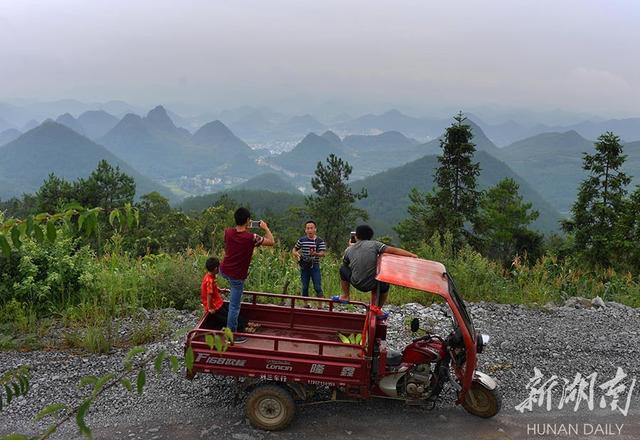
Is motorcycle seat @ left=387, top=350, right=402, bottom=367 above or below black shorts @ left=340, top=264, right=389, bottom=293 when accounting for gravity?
below

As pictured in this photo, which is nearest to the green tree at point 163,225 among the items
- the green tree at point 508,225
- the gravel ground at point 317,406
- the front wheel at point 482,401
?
the green tree at point 508,225

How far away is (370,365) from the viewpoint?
537cm

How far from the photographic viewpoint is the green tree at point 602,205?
31.6m

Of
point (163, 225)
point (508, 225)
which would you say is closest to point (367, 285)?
point (163, 225)

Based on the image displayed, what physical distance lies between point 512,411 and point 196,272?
6.18 m

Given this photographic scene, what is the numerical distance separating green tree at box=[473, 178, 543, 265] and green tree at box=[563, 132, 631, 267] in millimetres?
11665

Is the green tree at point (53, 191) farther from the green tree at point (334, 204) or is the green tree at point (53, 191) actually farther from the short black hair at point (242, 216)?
the short black hair at point (242, 216)

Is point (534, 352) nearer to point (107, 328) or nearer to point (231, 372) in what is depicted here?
point (231, 372)

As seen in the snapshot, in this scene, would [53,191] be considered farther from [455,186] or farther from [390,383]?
[390,383]

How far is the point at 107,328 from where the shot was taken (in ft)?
24.7

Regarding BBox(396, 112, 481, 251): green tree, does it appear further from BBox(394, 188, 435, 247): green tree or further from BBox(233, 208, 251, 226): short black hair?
BBox(233, 208, 251, 226): short black hair

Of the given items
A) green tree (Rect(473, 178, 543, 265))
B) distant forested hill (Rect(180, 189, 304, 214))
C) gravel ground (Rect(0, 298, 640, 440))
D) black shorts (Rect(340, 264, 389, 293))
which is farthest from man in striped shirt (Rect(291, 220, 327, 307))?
distant forested hill (Rect(180, 189, 304, 214))

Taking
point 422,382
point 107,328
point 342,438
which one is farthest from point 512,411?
point 107,328

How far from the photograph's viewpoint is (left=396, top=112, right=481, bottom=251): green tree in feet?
115
